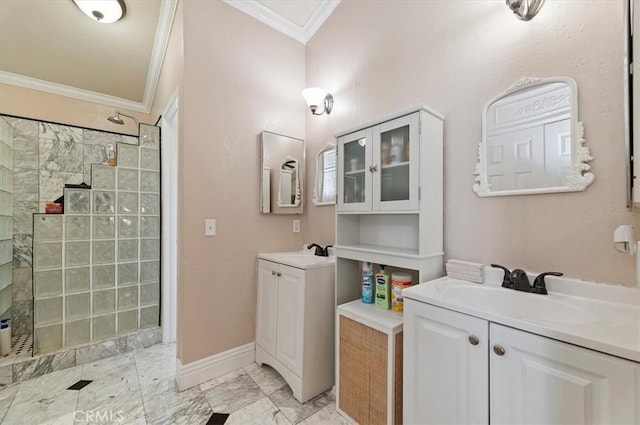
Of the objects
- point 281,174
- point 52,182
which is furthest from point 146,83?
point 281,174

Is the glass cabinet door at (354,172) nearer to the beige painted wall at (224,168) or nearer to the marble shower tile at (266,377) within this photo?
the beige painted wall at (224,168)

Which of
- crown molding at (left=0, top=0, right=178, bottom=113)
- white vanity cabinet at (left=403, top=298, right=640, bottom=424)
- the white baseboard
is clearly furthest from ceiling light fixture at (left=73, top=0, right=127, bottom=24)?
white vanity cabinet at (left=403, top=298, right=640, bottom=424)

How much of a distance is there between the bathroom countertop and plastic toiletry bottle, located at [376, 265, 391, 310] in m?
0.30

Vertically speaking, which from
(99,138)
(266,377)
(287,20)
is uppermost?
(287,20)

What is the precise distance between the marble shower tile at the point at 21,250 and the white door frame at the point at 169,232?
1.46 m

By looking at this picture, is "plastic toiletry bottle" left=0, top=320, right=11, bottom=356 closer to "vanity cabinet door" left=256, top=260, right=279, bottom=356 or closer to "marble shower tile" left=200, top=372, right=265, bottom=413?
"marble shower tile" left=200, top=372, right=265, bottom=413

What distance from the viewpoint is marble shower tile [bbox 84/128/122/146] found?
2961mm

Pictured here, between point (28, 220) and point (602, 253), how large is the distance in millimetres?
4454

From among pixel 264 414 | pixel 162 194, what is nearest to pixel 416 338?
pixel 264 414

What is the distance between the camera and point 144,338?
2391mm

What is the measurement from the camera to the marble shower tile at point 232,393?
161cm

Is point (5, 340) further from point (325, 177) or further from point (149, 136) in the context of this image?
point (325, 177)

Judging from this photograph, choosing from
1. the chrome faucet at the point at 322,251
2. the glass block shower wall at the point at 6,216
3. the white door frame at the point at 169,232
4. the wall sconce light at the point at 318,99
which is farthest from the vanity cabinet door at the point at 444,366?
the glass block shower wall at the point at 6,216

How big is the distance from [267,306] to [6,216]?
256 cm
